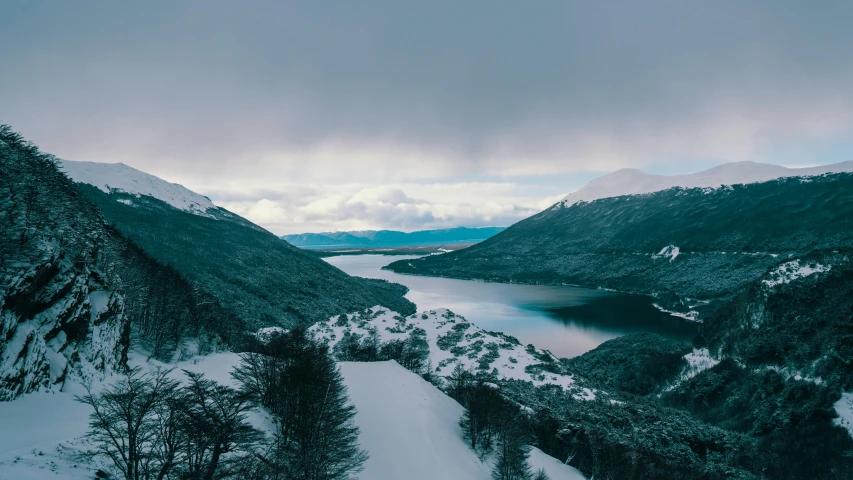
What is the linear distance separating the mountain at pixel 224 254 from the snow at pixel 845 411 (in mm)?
85722

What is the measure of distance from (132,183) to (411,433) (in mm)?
154910

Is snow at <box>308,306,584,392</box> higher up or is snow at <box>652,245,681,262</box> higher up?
snow at <box>652,245,681,262</box>

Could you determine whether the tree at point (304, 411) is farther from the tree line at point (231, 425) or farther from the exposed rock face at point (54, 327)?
Answer: the exposed rock face at point (54, 327)

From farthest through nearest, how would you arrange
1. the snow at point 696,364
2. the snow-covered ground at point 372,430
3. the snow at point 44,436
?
the snow at point 696,364
the snow-covered ground at point 372,430
the snow at point 44,436

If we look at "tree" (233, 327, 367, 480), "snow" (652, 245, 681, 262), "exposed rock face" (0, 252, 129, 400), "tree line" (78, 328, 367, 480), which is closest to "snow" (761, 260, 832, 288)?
"tree" (233, 327, 367, 480)

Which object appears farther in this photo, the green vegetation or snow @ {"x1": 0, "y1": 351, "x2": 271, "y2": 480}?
the green vegetation

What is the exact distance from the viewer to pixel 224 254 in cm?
11269

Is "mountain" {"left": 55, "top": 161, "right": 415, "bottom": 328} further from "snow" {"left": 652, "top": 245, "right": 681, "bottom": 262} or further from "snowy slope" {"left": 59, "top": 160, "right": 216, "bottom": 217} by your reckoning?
"snow" {"left": 652, "top": 245, "right": 681, "bottom": 262}

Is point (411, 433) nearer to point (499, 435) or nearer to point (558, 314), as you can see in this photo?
point (499, 435)

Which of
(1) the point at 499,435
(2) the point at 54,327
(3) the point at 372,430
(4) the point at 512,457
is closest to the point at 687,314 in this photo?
(1) the point at 499,435

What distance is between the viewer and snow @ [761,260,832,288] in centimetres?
5560

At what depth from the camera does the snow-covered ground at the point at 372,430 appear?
12.5 meters

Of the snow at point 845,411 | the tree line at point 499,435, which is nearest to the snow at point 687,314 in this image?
the snow at point 845,411

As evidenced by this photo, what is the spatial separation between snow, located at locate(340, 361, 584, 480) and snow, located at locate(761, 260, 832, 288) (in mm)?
48877
